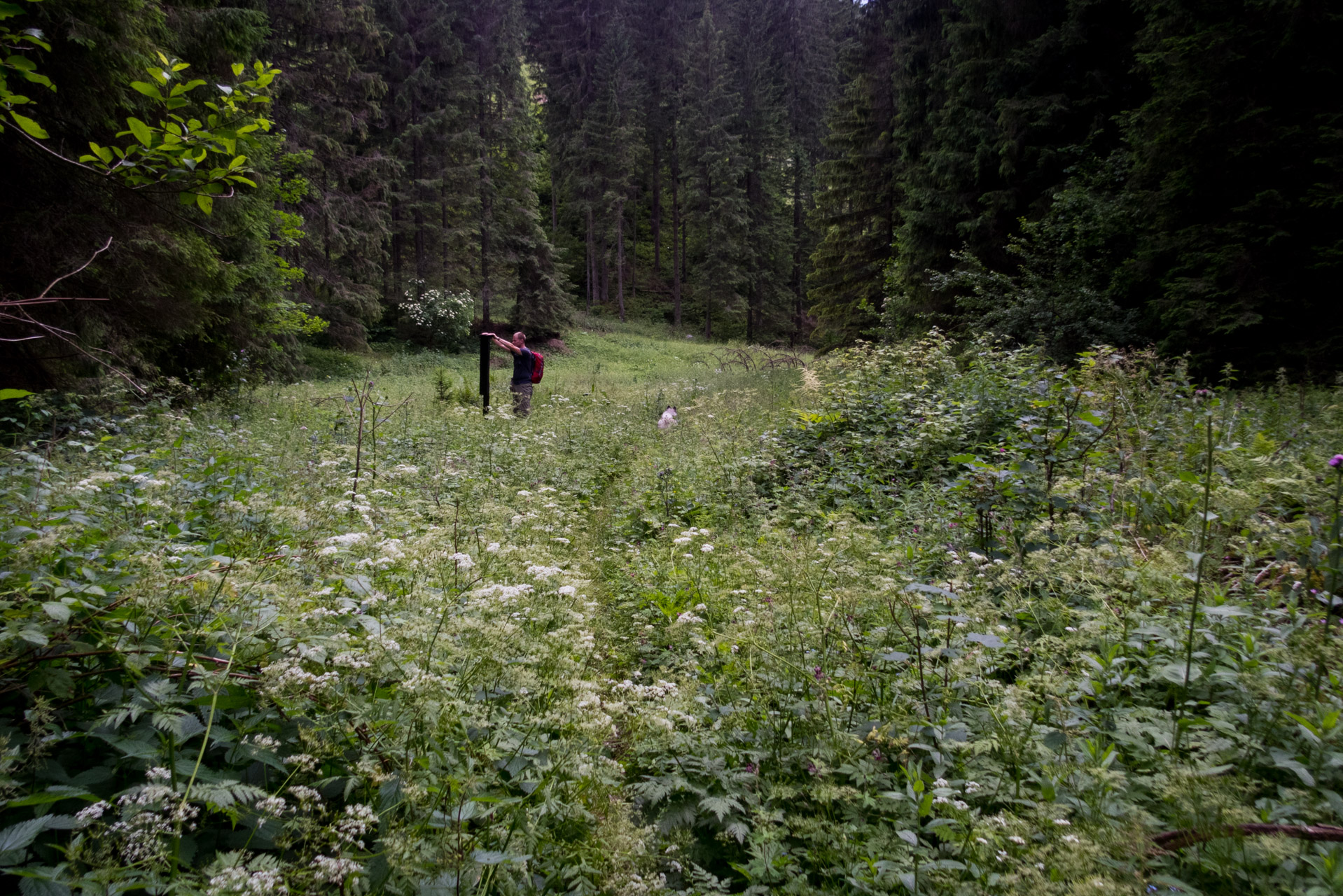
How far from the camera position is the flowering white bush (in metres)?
24.4

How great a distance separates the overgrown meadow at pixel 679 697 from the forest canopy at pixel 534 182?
137 centimetres

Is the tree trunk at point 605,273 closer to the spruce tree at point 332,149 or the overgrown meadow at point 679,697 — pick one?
the spruce tree at point 332,149

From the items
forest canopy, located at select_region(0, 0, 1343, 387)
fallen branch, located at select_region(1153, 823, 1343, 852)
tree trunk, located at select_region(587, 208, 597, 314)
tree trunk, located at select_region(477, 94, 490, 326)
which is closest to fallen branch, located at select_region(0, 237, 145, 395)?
forest canopy, located at select_region(0, 0, 1343, 387)

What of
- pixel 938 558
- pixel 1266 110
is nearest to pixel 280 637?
pixel 938 558

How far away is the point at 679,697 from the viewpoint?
2.35 meters

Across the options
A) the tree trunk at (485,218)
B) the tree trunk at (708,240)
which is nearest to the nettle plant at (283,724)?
the tree trunk at (485,218)

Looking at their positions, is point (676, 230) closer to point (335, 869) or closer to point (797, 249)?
point (797, 249)

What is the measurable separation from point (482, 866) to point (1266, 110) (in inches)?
499

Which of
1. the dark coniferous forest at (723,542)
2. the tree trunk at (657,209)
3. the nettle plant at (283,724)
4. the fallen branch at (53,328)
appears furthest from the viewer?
the tree trunk at (657,209)

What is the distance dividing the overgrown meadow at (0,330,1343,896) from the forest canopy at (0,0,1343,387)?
137 cm

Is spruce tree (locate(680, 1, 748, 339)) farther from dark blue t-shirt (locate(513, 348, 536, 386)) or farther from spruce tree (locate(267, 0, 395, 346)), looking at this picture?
dark blue t-shirt (locate(513, 348, 536, 386))

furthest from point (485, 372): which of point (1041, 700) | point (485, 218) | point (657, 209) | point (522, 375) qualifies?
point (657, 209)

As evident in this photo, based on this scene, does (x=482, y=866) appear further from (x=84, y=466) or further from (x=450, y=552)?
(x=84, y=466)

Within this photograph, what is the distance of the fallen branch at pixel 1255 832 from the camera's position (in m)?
1.51
